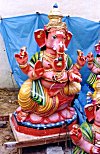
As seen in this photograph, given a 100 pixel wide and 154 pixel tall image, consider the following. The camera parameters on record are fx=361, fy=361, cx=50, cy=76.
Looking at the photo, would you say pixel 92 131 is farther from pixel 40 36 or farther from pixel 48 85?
pixel 40 36

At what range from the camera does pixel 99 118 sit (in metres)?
2.99

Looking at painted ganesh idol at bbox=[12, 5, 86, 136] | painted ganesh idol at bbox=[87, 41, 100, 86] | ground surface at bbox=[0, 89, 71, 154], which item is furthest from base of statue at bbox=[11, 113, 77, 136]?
painted ganesh idol at bbox=[87, 41, 100, 86]

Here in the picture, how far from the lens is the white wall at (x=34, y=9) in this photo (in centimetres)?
553

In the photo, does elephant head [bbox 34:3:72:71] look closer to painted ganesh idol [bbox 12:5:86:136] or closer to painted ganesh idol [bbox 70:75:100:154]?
painted ganesh idol [bbox 12:5:86:136]

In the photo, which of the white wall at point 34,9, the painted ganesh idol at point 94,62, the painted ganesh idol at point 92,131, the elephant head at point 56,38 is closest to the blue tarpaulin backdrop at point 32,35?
the painted ganesh idol at point 94,62

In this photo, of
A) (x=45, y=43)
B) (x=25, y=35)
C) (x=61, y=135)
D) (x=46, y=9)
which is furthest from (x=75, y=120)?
(x=46, y=9)

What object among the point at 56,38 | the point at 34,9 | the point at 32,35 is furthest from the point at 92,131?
the point at 34,9

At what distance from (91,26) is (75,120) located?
1.82 meters

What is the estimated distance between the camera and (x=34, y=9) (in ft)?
18.3

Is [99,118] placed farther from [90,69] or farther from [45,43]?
[90,69]

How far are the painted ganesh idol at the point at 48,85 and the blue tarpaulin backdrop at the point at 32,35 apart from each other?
107 centimetres

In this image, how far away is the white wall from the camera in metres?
5.53

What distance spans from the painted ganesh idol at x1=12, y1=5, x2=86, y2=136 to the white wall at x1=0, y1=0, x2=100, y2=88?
1755 millimetres

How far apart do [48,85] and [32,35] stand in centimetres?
150
